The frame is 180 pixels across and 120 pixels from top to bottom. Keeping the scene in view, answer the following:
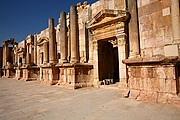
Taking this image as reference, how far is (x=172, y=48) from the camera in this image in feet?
16.4

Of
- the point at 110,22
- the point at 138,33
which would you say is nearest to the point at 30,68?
the point at 110,22

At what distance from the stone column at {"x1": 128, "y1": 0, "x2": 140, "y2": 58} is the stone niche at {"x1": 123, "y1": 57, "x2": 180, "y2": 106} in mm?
1506

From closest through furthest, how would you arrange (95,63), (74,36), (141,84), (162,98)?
(162,98), (141,84), (95,63), (74,36)

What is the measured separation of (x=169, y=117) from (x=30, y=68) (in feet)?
50.0

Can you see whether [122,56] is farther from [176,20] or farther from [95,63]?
[176,20]

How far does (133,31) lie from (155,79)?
2859 mm

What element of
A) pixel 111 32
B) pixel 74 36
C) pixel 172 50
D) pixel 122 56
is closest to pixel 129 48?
pixel 122 56

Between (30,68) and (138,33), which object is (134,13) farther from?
(30,68)

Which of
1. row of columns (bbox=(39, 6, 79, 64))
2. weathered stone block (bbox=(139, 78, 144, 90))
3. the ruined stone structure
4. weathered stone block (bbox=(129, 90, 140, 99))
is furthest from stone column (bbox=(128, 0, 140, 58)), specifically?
row of columns (bbox=(39, 6, 79, 64))

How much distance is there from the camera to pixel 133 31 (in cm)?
668

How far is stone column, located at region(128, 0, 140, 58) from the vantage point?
6.58m

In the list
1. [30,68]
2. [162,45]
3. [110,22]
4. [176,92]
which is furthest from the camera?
[30,68]

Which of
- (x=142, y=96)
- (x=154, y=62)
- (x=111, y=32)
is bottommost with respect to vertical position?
(x=142, y=96)

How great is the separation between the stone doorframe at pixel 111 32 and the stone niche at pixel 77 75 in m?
0.44
